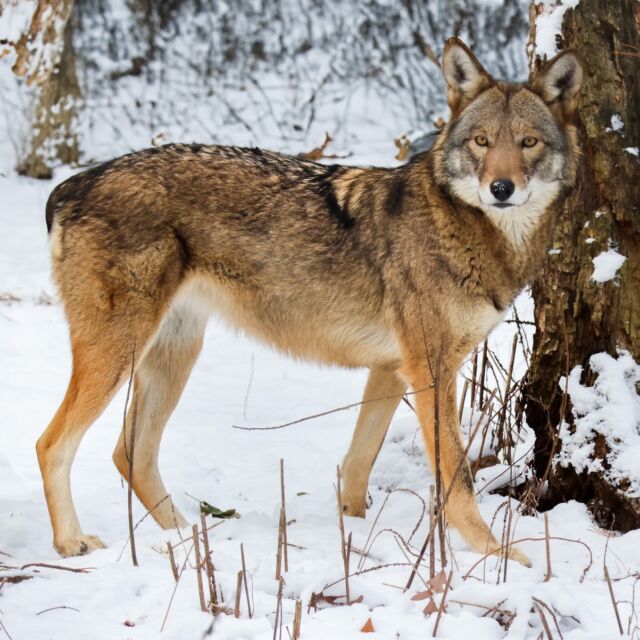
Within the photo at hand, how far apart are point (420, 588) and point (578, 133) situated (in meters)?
2.08

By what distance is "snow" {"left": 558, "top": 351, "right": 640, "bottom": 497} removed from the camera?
393 cm

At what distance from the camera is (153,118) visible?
40.1 ft

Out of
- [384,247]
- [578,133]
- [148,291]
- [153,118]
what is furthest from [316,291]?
[153,118]

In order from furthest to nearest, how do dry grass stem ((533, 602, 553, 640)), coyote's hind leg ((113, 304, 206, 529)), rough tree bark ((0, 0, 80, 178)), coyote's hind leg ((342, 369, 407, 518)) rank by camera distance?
rough tree bark ((0, 0, 80, 178)), coyote's hind leg ((113, 304, 206, 529)), coyote's hind leg ((342, 369, 407, 518)), dry grass stem ((533, 602, 553, 640))

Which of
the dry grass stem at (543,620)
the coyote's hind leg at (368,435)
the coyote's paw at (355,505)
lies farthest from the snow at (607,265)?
the dry grass stem at (543,620)

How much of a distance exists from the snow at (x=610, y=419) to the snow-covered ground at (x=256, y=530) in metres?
0.22

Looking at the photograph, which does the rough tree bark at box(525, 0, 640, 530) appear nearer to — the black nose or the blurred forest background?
the black nose

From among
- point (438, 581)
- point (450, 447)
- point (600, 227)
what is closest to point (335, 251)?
point (450, 447)

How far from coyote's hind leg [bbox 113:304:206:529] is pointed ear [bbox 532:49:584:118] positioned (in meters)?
1.90

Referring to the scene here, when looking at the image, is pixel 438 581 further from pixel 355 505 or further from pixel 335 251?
pixel 335 251

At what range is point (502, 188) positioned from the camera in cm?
383

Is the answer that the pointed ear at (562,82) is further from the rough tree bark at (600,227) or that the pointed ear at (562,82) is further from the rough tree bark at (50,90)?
the rough tree bark at (50,90)

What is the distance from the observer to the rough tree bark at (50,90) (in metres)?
10.4

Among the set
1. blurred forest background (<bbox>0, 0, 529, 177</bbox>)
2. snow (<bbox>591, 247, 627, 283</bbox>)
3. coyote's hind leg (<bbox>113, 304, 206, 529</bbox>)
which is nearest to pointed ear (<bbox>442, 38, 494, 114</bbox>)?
snow (<bbox>591, 247, 627, 283</bbox>)
